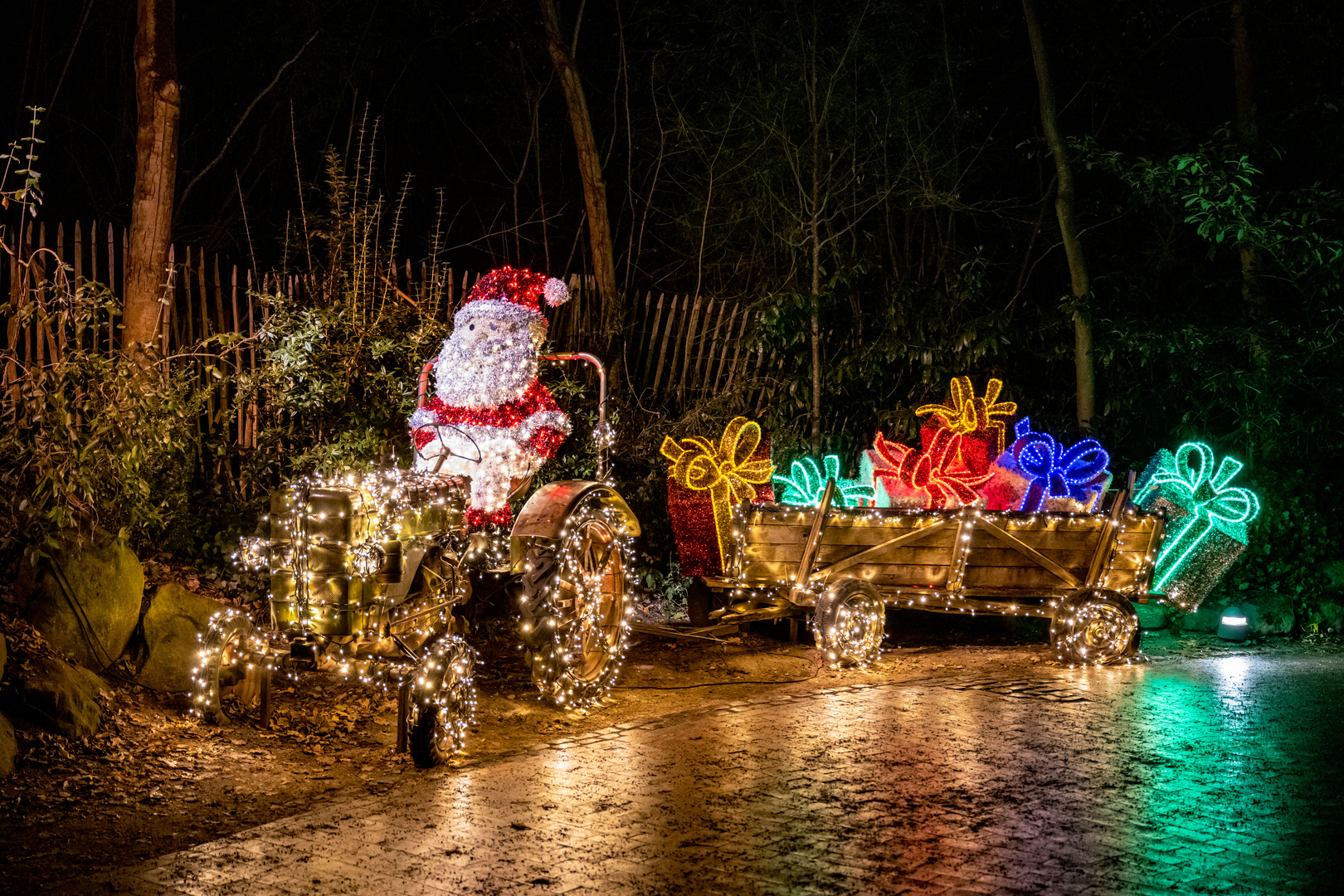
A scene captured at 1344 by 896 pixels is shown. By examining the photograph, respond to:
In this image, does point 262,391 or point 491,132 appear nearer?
point 262,391

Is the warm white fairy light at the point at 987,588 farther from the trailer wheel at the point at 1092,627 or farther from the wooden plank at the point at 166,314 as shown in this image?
the wooden plank at the point at 166,314

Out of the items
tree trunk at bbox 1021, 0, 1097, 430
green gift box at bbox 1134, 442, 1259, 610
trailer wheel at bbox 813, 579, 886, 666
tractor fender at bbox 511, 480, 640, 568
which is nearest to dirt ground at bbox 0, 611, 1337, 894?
trailer wheel at bbox 813, 579, 886, 666

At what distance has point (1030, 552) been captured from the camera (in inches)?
329

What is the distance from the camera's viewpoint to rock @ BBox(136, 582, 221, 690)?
6941mm

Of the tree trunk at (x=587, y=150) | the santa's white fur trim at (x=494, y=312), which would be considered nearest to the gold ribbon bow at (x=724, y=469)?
the santa's white fur trim at (x=494, y=312)

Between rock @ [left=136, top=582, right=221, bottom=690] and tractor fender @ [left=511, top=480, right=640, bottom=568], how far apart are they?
1694mm

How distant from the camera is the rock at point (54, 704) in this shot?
5.91 metres

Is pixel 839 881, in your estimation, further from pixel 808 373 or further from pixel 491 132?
pixel 491 132

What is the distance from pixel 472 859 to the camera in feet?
14.9

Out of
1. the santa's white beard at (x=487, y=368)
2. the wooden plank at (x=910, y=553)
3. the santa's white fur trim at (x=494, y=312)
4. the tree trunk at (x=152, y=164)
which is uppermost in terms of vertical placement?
the tree trunk at (x=152, y=164)

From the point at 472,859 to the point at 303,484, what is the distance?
230 cm

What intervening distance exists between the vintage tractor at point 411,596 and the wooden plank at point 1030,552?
2.45 meters

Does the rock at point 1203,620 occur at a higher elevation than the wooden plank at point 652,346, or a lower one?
lower

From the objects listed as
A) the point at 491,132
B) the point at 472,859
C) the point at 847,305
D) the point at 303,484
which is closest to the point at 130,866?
the point at 472,859
